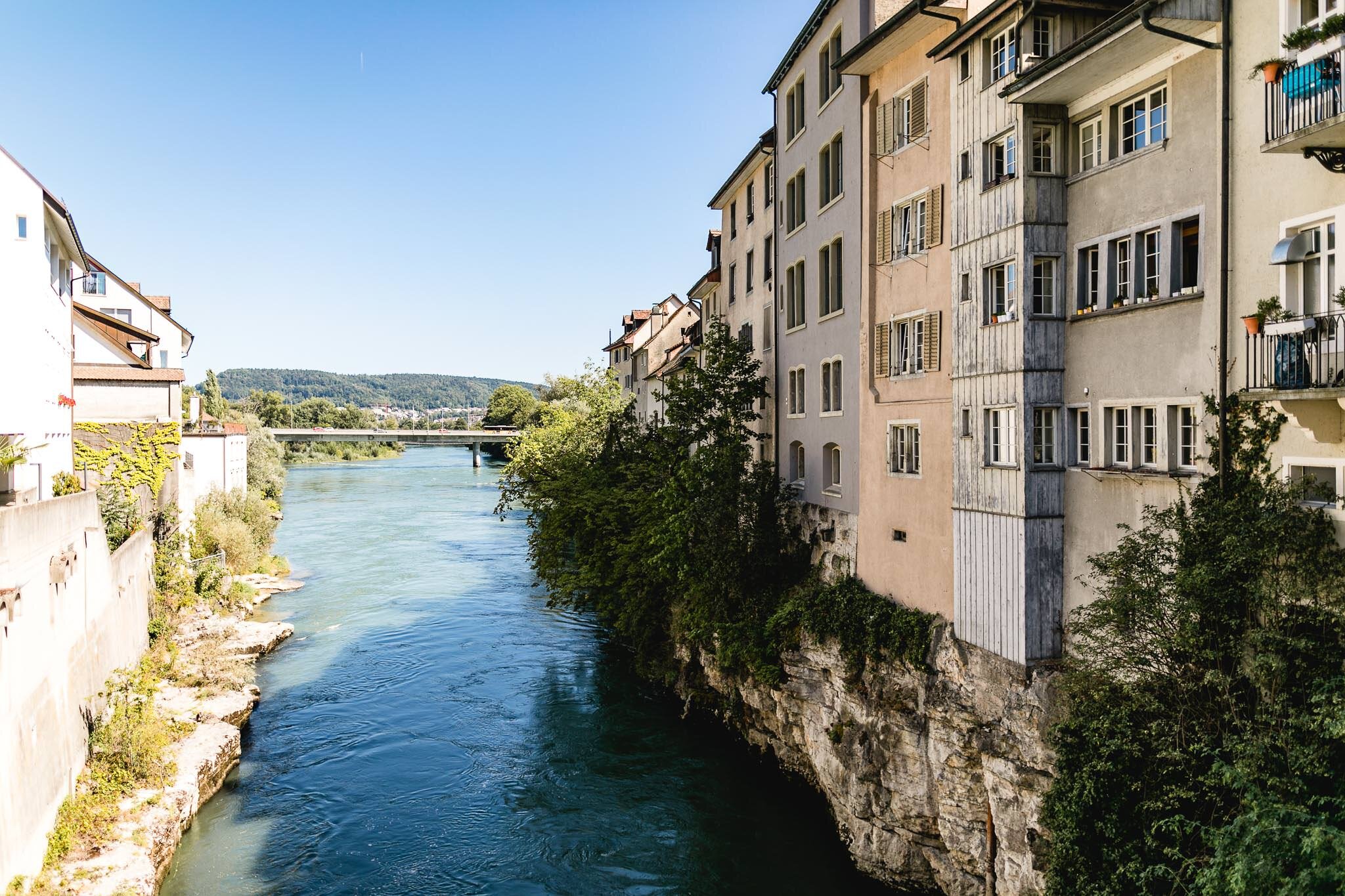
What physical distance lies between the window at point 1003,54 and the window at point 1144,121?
2026 mm

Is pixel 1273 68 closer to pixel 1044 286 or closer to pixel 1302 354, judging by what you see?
pixel 1302 354

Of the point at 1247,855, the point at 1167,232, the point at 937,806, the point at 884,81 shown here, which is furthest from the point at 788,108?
the point at 1247,855

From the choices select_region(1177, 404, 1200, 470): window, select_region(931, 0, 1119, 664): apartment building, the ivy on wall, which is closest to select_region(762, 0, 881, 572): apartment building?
select_region(931, 0, 1119, 664): apartment building

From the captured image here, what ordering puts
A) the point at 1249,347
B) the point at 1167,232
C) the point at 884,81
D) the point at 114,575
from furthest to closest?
the point at 114,575, the point at 884,81, the point at 1167,232, the point at 1249,347

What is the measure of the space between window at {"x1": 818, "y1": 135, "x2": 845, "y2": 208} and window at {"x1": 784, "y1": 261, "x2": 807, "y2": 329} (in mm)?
2310

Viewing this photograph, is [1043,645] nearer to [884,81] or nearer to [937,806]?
[937,806]

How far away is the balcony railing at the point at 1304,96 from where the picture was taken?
9758 millimetres

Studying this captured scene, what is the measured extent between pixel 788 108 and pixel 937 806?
61.0 ft

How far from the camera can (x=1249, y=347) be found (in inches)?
446

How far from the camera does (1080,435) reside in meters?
14.3

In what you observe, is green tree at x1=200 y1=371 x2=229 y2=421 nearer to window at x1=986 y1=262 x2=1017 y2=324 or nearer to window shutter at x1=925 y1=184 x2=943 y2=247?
window shutter at x1=925 y1=184 x2=943 y2=247

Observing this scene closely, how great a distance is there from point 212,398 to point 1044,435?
286 ft

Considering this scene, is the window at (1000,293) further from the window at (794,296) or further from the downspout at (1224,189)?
the window at (794,296)

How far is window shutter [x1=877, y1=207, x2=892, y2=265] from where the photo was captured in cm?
1892
